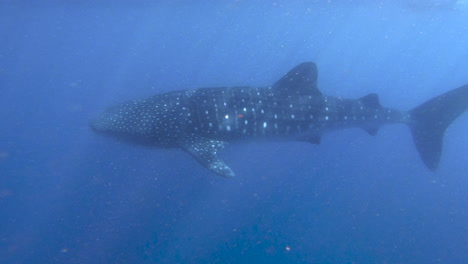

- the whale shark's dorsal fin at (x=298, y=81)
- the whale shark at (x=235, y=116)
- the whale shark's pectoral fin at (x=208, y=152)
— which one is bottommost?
the whale shark's pectoral fin at (x=208, y=152)

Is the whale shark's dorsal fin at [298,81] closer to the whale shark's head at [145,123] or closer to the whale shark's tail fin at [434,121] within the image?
the whale shark's head at [145,123]

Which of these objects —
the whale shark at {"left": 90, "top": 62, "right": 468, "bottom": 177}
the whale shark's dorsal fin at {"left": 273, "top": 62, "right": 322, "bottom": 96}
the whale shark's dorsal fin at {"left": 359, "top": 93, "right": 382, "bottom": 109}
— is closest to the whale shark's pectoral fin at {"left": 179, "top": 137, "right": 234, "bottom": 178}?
the whale shark at {"left": 90, "top": 62, "right": 468, "bottom": 177}

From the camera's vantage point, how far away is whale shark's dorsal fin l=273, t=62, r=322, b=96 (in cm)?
761

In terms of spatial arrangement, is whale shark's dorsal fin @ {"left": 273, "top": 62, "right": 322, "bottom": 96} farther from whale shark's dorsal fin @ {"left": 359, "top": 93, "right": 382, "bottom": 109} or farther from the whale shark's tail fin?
the whale shark's tail fin

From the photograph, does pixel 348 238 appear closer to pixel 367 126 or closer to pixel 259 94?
pixel 367 126

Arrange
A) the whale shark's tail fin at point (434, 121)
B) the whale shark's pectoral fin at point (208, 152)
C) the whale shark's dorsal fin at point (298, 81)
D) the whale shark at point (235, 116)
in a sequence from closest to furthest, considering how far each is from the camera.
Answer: the whale shark's pectoral fin at point (208, 152)
the whale shark at point (235, 116)
the whale shark's dorsal fin at point (298, 81)
the whale shark's tail fin at point (434, 121)

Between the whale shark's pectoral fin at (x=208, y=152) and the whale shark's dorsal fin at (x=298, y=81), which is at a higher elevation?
the whale shark's dorsal fin at (x=298, y=81)

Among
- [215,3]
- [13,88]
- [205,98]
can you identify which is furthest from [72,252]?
[13,88]

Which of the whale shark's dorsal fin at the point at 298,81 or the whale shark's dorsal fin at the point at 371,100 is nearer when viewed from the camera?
the whale shark's dorsal fin at the point at 298,81

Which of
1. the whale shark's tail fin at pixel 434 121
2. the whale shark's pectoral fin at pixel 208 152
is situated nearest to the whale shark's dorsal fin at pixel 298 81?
the whale shark's pectoral fin at pixel 208 152

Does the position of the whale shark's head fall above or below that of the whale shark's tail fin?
below

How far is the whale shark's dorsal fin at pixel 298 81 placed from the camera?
7609 mm

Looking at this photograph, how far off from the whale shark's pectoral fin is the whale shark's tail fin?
5515 millimetres

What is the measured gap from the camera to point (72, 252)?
36.8ft
